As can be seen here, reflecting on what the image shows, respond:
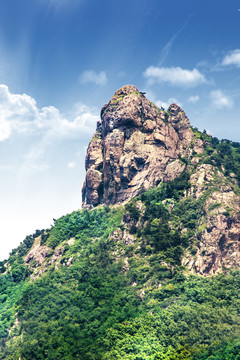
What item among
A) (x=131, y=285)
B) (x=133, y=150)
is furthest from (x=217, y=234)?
(x=133, y=150)

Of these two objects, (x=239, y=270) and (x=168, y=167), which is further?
(x=168, y=167)

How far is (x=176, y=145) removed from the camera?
104 meters

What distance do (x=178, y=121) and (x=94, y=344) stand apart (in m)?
76.9

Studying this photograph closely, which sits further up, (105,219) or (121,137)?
(121,137)

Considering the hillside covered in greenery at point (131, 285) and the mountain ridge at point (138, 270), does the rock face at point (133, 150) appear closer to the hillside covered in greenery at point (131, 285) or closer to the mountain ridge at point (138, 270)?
the mountain ridge at point (138, 270)

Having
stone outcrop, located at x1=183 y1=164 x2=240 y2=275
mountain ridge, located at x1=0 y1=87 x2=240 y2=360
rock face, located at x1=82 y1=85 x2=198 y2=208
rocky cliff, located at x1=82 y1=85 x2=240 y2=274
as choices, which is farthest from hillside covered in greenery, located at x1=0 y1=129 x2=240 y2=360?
rock face, located at x1=82 y1=85 x2=198 y2=208

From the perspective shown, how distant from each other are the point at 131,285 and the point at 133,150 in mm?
42962

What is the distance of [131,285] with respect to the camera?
6775 cm

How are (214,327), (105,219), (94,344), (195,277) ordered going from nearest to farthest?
(214,327)
(94,344)
(195,277)
(105,219)

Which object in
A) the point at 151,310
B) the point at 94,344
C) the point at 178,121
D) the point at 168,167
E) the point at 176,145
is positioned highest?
the point at 178,121

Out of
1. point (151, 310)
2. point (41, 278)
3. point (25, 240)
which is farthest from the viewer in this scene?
point (25, 240)

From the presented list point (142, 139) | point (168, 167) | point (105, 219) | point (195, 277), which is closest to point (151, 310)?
point (195, 277)

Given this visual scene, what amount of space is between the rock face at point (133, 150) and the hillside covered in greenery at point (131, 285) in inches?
184

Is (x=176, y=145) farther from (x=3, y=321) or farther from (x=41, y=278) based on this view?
(x=3, y=321)
